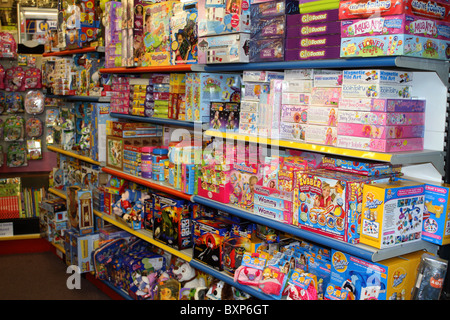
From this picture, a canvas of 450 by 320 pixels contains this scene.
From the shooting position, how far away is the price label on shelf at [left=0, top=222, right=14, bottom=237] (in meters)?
6.01

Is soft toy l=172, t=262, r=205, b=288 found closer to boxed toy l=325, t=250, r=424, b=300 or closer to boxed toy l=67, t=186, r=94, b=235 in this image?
boxed toy l=325, t=250, r=424, b=300

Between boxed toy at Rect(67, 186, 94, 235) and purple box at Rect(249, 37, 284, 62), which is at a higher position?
purple box at Rect(249, 37, 284, 62)

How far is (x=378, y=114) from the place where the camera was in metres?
2.16

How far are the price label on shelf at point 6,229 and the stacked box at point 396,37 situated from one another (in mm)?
5245

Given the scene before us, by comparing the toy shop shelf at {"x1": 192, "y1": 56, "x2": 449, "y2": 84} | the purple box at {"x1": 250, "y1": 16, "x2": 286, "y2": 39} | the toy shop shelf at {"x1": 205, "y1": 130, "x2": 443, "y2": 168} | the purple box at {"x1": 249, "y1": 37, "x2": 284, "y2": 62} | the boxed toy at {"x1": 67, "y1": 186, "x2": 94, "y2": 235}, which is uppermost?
the purple box at {"x1": 250, "y1": 16, "x2": 286, "y2": 39}

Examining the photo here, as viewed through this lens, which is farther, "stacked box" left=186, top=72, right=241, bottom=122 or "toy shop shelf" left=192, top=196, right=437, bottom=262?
"stacked box" left=186, top=72, right=241, bottom=122

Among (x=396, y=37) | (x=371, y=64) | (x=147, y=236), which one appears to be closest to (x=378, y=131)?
(x=371, y=64)

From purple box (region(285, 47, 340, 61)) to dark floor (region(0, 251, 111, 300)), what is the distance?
3201 millimetres

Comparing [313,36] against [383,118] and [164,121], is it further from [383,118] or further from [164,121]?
[164,121]

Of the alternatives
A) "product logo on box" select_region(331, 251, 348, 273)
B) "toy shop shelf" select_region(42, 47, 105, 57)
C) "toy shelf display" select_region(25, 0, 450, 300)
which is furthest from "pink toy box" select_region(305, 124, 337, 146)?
"toy shop shelf" select_region(42, 47, 105, 57)

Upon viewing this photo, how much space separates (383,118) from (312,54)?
549 mm

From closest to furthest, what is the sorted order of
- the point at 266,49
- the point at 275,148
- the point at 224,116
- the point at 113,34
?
the point at 266,49 < the point at 275,148 < the point at 224,116 < the point at 113,34

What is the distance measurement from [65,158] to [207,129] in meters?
3.37
